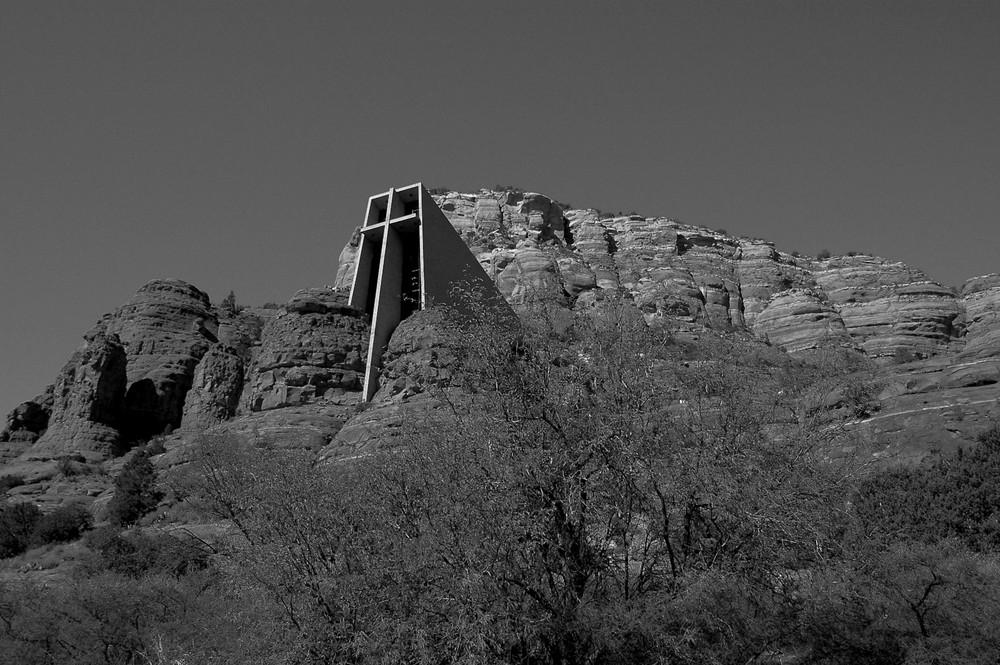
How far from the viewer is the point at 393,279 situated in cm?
4647

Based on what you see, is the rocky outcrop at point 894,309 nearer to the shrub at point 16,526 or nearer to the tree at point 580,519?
the tree at point 580,519

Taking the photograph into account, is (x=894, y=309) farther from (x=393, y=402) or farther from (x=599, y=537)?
(x=599, y=537)

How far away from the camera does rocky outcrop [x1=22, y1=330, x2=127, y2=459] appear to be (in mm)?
44250

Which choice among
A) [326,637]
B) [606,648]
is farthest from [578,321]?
[326,637]

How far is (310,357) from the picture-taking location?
42.5 metres

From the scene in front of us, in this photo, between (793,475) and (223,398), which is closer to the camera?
→ (793,475)

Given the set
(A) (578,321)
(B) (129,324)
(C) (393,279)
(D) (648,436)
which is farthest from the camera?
(B) (129,324)

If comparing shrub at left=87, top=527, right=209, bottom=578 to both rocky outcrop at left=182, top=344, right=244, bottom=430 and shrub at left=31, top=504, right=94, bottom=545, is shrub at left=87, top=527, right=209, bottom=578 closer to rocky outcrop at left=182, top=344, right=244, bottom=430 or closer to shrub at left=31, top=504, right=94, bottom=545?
shrub at left=31, top=504, right=94, bottom=545

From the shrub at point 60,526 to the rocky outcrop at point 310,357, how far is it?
9.25 metres

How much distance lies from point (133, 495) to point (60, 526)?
9.32ft

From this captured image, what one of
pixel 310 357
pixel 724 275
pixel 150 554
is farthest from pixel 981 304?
pixel 150 554

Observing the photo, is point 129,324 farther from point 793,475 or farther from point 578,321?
point 793,475

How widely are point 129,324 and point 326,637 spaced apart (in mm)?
45760

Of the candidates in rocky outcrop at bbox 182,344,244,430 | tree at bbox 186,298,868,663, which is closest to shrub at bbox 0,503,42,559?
rocky outcrop at bbox 182,344,244,430
